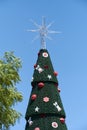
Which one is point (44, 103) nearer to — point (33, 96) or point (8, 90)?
point (33, 96)

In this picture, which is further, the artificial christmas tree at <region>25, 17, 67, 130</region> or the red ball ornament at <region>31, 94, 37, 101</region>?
the red ball ornament at <region>31, 94, 37, 101</region>

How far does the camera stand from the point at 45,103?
1683 cm

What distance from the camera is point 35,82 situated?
58.9 ft

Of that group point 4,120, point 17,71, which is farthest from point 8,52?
point 4,120

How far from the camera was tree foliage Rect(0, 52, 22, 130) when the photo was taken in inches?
595

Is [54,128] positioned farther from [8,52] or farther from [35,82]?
[8,52]

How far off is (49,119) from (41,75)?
285 cm

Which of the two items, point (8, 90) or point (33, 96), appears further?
point (33, 96)

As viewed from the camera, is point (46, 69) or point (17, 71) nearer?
point (17, 71)

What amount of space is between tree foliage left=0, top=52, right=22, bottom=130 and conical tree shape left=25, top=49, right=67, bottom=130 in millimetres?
1114

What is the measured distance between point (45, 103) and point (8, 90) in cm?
253

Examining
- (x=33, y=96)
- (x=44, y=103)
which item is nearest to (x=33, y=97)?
(x=33, y=96)

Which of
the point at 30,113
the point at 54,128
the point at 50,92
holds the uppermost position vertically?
the point at 50,92

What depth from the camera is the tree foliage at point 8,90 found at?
49.6ft
